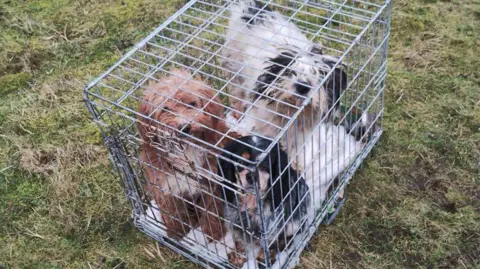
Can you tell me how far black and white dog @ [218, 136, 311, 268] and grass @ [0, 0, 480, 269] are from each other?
16.5 inches

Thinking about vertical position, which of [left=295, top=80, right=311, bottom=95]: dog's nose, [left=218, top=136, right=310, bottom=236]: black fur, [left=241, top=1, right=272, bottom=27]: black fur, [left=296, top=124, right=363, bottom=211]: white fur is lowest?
[left=296, top=124, right=363, bottom=211]: white fur

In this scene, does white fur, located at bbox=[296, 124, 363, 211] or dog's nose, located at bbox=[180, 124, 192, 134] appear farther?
white fur, located at bbox=[296, 124, 363, 211]

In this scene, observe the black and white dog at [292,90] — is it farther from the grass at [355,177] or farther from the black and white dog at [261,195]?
the grass at [355,177]

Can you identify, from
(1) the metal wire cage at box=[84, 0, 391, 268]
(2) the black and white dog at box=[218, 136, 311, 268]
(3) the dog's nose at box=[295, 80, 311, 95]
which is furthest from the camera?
(3) the dog's nose at box=[295, 80, 311, 95]

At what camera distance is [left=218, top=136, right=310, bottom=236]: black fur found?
236 cm

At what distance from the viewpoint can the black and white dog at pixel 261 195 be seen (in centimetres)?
230

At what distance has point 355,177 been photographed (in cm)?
336

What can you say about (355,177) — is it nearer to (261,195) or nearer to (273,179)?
(273,179)

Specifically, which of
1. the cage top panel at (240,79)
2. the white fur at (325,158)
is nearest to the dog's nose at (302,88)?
the cage top panel at (240,79)

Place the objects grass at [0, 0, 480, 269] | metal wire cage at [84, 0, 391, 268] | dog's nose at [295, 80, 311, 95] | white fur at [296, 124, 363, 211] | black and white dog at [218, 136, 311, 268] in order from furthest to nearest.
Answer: grass at [0, 0, 480, 269] < white fur at [296, 124, 363, 211] < dog's nose at [295, 80, 311, 95] < metal wire cage at [84, 0, 391, 268] < black and white dog at [218, 136, 311, 268]

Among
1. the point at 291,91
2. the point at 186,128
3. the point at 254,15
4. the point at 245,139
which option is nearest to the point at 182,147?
the point at 186,128

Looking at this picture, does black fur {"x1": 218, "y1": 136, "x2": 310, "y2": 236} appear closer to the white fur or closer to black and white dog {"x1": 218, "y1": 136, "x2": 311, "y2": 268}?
black and white dog {"x1": 218, "y1": 136, "x2": 311, "y2": 268}

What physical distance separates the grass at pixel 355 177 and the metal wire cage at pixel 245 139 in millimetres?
215

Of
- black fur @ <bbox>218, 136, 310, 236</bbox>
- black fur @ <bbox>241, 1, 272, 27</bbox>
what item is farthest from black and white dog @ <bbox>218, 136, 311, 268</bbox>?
black fur @ <bbox>241, 1, 272, 27</bbox>
